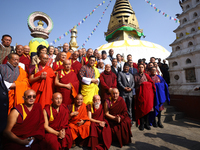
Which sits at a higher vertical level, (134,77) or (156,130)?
(134,77)

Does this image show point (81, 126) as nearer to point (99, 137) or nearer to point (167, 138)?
point (99, 137)

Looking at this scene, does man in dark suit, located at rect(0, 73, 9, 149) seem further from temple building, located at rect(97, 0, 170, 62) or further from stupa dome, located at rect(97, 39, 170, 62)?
temple building, located at rect(97, 0, 170, 62)

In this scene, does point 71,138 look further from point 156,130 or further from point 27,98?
point 156,130

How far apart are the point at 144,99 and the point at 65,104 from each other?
2.41 metres

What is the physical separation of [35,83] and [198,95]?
217 inches

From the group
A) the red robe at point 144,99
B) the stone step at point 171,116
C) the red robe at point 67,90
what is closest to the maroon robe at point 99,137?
the red robe at point 67,90

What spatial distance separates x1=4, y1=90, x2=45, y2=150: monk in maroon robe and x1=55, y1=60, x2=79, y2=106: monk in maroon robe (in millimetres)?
838

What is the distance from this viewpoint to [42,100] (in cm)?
279

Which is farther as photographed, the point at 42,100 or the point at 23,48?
the point at 23,48

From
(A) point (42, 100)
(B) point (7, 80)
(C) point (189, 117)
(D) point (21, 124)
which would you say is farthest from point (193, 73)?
(B) point (7, 80)

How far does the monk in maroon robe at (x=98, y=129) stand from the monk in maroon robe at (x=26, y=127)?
1.04m

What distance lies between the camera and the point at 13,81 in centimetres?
257

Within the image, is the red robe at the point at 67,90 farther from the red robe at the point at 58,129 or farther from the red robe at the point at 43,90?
the red robe at the point at 58,129

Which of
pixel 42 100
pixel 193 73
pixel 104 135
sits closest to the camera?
pixel 104 135
